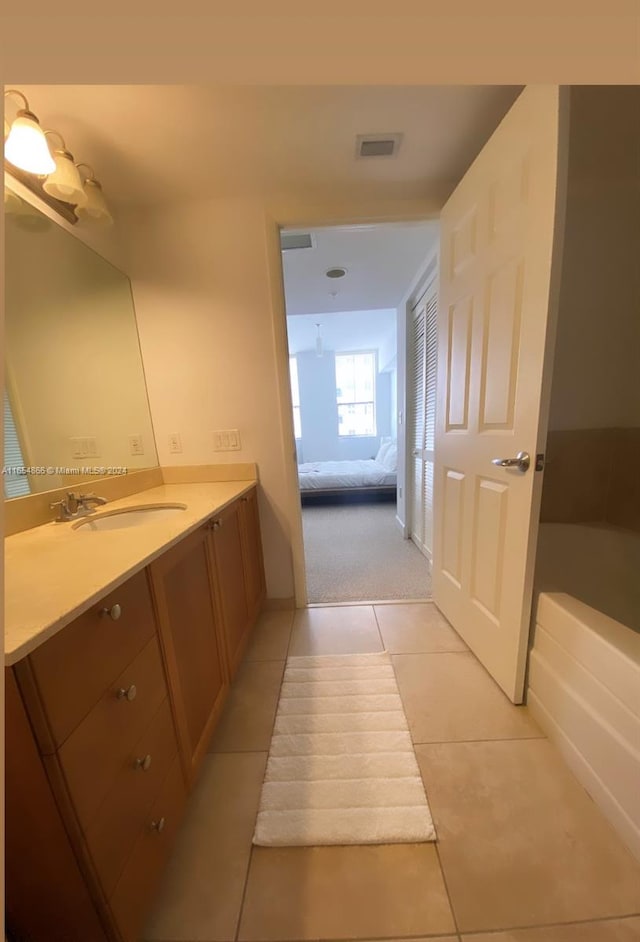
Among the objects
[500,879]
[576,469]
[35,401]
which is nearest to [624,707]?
[500,879]

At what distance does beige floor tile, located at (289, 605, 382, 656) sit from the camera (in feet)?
5.16

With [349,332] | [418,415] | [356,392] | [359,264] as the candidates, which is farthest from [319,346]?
[418,415]

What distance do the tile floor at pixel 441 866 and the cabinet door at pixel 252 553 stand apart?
573 millimetres

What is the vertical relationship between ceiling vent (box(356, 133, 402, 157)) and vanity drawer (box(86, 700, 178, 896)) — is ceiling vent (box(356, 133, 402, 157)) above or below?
above

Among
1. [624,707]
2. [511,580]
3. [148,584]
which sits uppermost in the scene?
[148,584]

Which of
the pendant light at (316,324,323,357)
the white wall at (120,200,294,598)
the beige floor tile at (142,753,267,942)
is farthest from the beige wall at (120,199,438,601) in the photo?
the pendant light at (316,324,323,357)

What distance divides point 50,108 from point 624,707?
2657 mm

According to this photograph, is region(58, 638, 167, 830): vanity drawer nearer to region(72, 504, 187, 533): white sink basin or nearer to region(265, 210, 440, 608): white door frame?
region(72, 504, 187, 533): white sink basin

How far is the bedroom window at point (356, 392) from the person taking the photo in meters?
6.19

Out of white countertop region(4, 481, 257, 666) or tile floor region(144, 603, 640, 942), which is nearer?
white countertop region(4, 481, 257, 666)

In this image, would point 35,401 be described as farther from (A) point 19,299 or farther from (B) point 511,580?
(B) point 511,580

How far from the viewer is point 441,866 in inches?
31.5

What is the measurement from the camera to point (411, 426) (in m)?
2.73

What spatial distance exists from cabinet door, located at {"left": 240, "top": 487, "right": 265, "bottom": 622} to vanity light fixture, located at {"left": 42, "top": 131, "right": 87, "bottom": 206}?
1.39m
